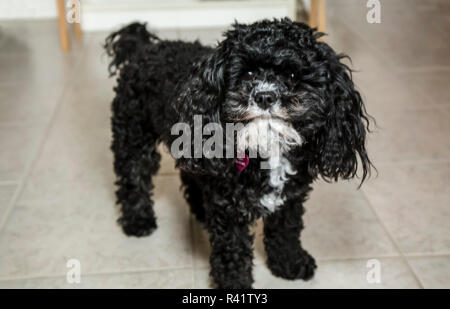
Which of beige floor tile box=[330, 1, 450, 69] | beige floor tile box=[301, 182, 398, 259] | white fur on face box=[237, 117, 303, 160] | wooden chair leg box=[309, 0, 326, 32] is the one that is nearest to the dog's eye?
white fur on face box=[237, 117, 303, 160]

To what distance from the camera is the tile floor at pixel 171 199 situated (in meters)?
2.05

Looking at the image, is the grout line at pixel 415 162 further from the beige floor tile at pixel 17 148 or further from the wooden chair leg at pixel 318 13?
the beige floor tile at pixel 17 148

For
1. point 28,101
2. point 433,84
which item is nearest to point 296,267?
point 433,84

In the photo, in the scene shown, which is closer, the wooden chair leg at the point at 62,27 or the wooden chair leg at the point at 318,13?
the wooden chair leg at the point at 318,13

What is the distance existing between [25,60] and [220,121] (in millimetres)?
3085

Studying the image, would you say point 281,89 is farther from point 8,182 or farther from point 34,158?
point 34,158

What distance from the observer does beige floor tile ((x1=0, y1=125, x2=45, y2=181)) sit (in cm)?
272

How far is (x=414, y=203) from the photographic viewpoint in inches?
94.2

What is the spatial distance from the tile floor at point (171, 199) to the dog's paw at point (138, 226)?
0.04 meters

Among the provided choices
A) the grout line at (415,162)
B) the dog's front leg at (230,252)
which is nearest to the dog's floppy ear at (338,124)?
the dog's front leg at (230,252)

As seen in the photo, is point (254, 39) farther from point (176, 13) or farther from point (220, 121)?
point (176, 13)

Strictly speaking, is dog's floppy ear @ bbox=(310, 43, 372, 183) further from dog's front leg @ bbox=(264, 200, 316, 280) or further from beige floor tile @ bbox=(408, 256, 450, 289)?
beige floor tile @ bbox=(408, 256, 450, 289)

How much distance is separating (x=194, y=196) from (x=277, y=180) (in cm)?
71
